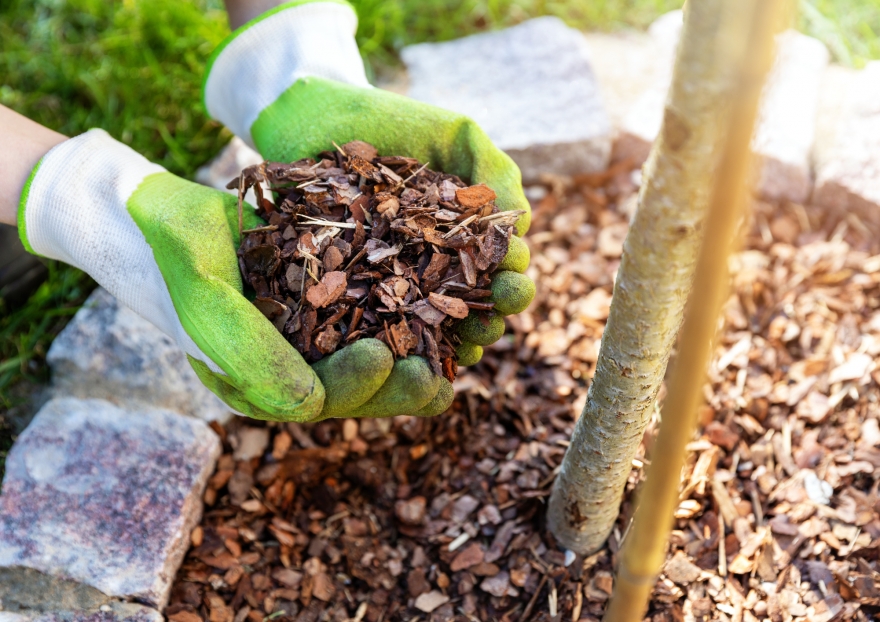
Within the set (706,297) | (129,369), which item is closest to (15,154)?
(129,369)

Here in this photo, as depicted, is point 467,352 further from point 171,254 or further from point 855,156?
point 855,156

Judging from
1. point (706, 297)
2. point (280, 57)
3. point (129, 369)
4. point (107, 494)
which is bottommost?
point (107, 494)

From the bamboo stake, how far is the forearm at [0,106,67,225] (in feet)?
5.29

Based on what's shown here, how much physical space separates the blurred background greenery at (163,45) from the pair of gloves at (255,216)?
696mm

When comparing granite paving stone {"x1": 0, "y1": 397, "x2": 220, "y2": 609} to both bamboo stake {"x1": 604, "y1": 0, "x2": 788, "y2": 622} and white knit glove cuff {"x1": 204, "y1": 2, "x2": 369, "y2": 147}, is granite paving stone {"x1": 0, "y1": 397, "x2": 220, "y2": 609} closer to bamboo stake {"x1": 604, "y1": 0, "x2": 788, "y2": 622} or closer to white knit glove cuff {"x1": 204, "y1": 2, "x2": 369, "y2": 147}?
white knit glove cuff {"x1": 204, "y1": 2, "x2": 369, "y2": 147}

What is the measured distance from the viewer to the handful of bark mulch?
61.1 inches

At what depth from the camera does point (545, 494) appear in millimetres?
1945

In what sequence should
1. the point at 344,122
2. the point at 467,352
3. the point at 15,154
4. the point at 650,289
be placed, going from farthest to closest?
the point at 344,122
the point at 15,154
the point at 467,352
the point at 650,289

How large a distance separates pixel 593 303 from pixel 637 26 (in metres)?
1.67

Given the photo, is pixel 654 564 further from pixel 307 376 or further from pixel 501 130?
pixel 501 130

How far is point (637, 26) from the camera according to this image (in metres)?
3.37

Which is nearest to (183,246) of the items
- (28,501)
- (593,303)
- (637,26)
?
(28,501)

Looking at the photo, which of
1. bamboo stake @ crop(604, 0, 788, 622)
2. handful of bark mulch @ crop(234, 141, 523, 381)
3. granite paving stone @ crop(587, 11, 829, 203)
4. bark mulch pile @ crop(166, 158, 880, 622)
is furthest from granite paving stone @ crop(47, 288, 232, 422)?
granite paving stone @ crop(587, 11, 829, 203)

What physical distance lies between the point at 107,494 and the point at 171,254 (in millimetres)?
718
